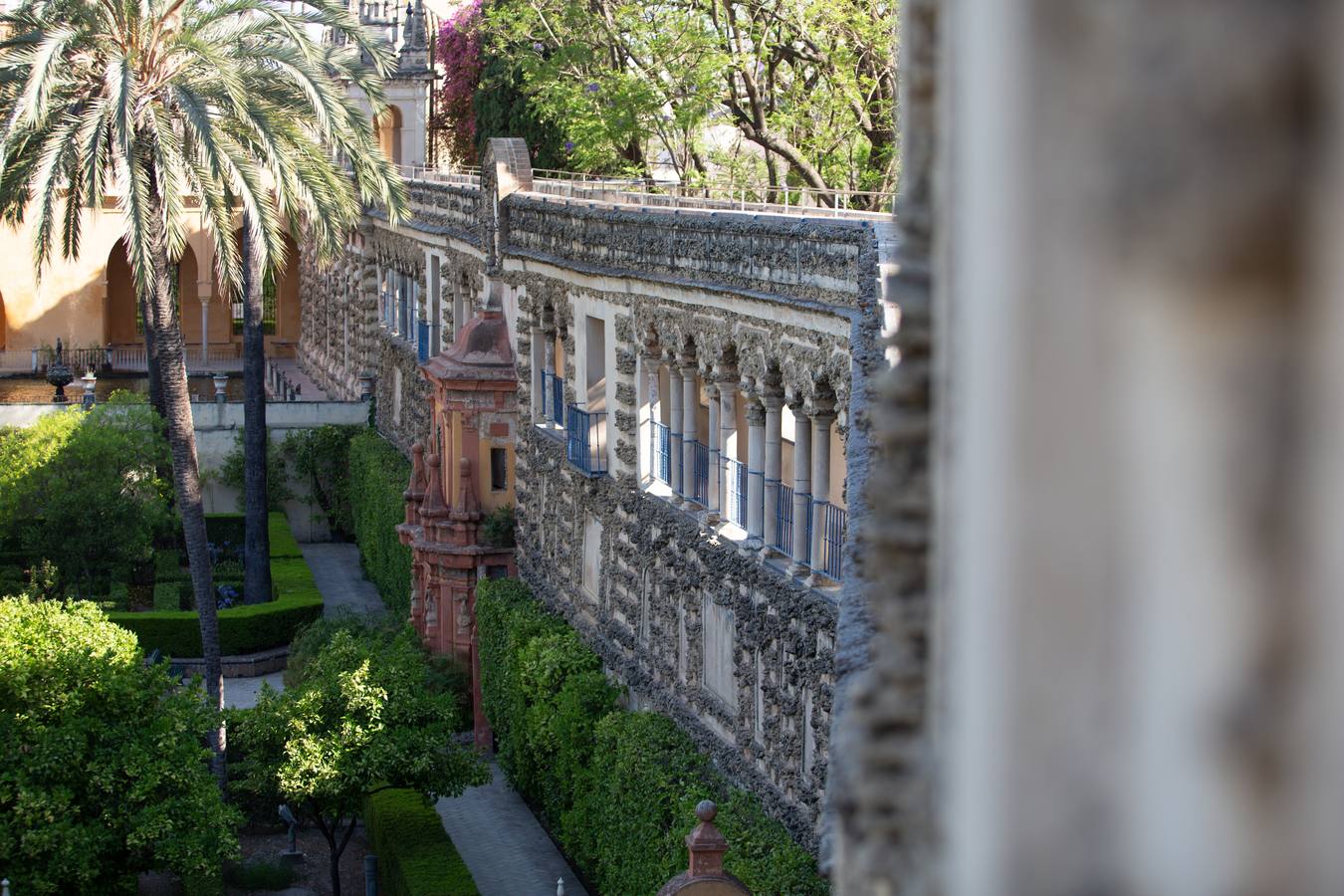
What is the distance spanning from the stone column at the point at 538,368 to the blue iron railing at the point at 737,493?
26.2 feet

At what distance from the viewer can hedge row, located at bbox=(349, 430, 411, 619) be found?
3180 cm

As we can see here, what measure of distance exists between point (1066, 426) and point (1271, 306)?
127 millimetres

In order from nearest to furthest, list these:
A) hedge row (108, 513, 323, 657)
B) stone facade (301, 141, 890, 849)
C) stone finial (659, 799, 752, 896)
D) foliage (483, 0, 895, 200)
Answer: stone finial (659, 799, 752, 896), stone facade (301, 141, 890, 849), hedge row (108, 513, 323, 657), foliage (483, 0, 895, 200)

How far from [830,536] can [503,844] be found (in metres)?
9.25

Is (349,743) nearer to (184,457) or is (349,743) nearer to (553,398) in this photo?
(184,457)

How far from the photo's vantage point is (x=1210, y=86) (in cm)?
91

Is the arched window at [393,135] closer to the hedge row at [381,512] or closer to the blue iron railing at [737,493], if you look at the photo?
the hedge row at [381,512]

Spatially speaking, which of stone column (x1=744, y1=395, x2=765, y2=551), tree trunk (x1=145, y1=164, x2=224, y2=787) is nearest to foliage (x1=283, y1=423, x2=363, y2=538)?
tree trunk (x1=145, y1=164, x2=224, y2=787)

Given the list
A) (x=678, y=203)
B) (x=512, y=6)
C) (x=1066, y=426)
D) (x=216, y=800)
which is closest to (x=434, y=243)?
(x=512, y=6)

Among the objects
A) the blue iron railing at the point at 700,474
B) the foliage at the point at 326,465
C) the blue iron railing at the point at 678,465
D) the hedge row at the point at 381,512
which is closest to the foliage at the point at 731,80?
the hedge row at the point at 381,512

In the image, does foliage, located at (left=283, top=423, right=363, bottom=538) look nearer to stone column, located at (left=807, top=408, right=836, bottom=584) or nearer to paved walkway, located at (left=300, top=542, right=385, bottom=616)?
paved walkway, located at (left=300, top=542, right=385, bottom=616)

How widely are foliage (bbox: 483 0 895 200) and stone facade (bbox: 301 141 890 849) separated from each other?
18.0 feet

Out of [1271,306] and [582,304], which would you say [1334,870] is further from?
[582,304]

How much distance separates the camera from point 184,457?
2362 centimetres
